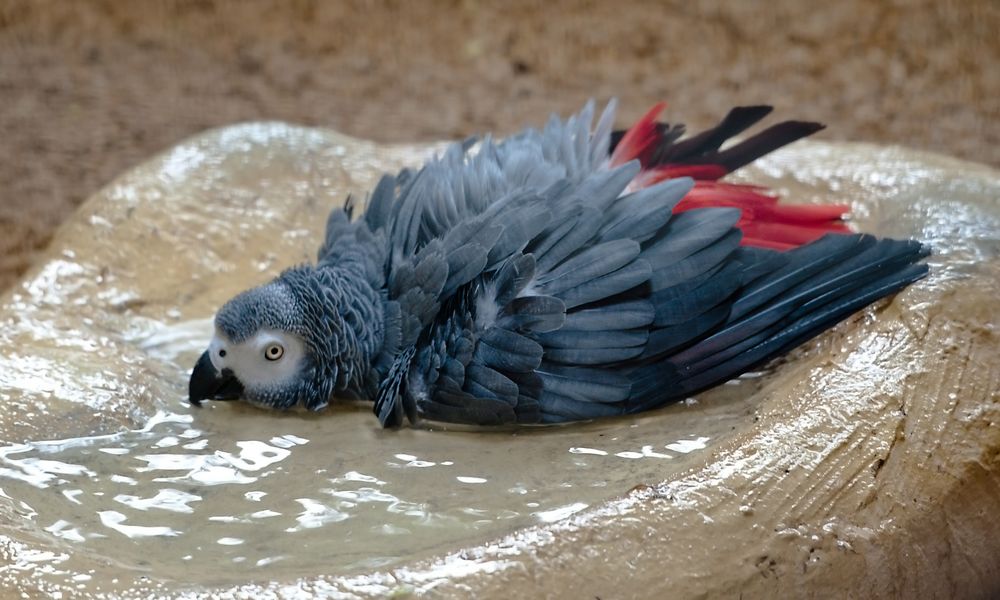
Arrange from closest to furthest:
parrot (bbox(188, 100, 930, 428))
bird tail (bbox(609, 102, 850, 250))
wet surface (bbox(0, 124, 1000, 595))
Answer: wet surface (bbox(0, 124, 1000, 595)), parrot (bbox(188, 100, 930, 428)), bird tail (bbox(609, 102, 850, 250))

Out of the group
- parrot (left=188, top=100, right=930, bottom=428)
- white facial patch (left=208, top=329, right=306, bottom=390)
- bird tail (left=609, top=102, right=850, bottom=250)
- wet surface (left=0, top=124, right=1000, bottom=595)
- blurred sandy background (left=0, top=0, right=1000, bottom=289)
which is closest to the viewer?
wet surface (left=0, top=124, right=1000, bottom=595)

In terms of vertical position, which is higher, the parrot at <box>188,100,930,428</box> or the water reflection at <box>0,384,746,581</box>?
the parrot at <box>188,100,930,428</box>

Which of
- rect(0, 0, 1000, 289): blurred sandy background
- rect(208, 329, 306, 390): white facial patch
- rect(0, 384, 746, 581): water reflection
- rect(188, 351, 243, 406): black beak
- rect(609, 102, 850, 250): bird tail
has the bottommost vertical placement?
rect(0, 384, 746, 581): water reflection

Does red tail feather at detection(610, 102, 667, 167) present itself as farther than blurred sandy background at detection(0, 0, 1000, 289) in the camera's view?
No

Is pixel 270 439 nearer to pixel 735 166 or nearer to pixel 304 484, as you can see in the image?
pixel 304 484

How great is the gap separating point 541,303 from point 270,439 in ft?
1.54

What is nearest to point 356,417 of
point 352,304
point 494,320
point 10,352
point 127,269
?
point 352,304

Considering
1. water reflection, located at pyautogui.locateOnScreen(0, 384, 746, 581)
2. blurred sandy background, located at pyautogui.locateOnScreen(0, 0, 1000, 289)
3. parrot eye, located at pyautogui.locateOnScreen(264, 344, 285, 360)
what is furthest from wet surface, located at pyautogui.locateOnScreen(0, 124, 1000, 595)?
blurred sandy background, located at pyautogui.locateOnScreen(0, 0, 1000, 289)

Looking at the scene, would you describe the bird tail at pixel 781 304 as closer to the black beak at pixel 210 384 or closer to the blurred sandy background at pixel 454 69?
the black beak at pixel 210 384

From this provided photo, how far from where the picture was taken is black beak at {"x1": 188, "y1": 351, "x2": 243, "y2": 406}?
178 cm

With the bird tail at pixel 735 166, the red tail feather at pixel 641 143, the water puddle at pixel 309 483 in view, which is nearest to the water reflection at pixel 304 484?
the water puddle at pixel 309 483

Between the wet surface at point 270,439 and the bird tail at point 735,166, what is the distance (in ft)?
0.68

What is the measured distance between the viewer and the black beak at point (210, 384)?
1.78 metres

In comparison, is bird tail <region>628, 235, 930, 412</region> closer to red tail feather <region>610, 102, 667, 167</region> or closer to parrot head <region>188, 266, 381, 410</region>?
red tail feather <region>610, 102, 667, 167</region>
